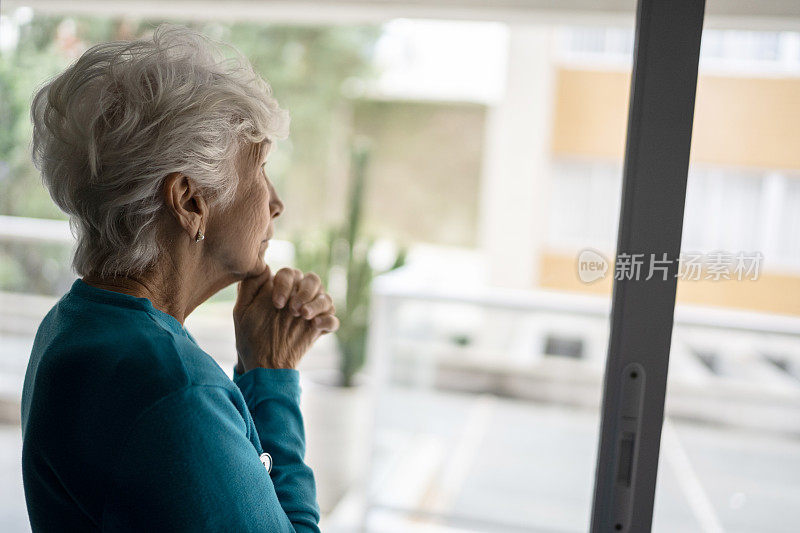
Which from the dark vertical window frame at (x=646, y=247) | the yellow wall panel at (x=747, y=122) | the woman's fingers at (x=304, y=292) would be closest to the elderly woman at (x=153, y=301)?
the woman's fingers at (x=304, y=292)

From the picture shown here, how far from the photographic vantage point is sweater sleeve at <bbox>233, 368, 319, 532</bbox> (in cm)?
96

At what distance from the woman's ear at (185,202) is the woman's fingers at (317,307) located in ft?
0.83

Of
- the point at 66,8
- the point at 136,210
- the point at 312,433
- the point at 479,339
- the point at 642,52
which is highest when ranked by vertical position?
the point at 66,8

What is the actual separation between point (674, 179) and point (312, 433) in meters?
3.11

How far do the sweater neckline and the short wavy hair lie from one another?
0.10ft

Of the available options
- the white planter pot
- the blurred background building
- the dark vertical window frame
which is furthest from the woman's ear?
the white planter pot

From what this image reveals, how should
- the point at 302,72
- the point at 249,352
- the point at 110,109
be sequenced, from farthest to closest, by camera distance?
the point at 302,72, the point at 249,352, the point at 110,109

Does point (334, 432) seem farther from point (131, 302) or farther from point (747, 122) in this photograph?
point (131, 302)

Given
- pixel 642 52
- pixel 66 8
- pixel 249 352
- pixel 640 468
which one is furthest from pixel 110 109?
pixel 66 8

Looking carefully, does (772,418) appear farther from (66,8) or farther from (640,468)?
(66,8)

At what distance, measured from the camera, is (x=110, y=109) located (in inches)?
34.1

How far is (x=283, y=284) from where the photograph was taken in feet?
3.68

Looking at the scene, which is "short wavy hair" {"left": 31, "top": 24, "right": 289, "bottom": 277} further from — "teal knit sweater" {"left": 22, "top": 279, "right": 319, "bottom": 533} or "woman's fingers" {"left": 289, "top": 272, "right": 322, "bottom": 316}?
"woman's fingers" {"left": 289, "top": 272, "right": 322, "bottom": 316}

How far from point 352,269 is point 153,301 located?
3406mm
